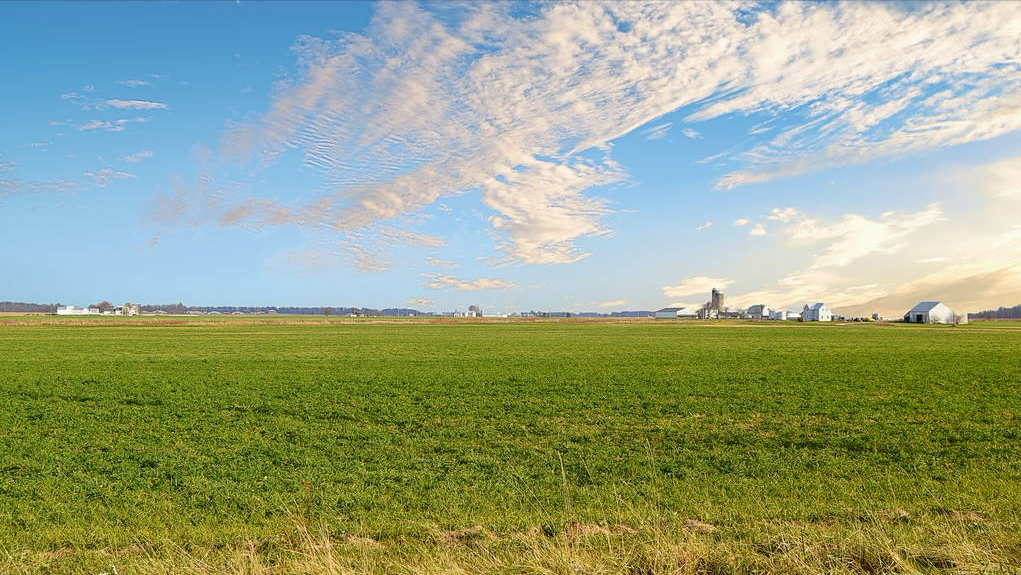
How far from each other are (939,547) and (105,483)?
12607 millimetres

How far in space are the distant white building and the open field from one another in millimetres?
167799

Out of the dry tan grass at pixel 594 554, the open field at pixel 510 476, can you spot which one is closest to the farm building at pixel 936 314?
the open field at pixel 510 476

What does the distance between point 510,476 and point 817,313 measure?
189m

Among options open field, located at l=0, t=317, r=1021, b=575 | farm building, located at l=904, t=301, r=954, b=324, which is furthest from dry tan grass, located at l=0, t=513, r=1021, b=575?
farm building, located at l=904, t=301, r=954, b=324

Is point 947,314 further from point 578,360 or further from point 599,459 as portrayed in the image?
point 599,459

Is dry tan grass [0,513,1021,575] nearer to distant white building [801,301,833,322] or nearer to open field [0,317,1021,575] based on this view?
open field [0,317,1021,575]

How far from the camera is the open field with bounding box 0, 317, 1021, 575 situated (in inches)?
246

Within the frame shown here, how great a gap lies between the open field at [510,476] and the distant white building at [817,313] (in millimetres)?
167799

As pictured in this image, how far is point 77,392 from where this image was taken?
830 inches

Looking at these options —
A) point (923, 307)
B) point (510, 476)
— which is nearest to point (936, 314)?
point (923, 307)

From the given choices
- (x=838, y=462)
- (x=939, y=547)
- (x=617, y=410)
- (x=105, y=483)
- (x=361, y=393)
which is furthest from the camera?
(x=361, y=393)

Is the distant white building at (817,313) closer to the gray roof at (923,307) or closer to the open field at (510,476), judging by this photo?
the gray roof at (923,307)

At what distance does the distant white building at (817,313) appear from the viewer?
17225 centimetres

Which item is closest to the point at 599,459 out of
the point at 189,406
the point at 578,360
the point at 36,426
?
the point at 189,406
